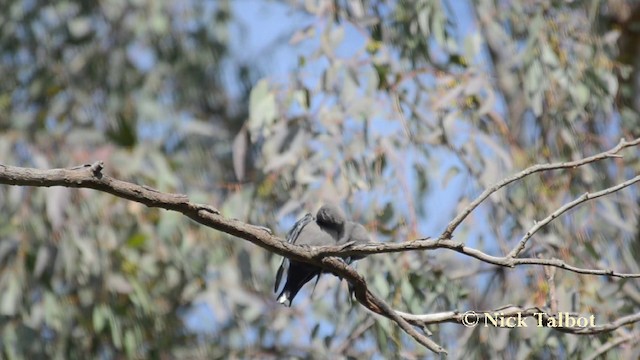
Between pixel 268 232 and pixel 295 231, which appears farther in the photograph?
pixel 295 231

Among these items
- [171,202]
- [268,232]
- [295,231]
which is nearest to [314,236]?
[295,231]

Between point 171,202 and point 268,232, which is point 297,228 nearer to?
point 268,232

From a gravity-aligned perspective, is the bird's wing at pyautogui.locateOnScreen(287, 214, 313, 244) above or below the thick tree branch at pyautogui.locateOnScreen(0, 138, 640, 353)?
above

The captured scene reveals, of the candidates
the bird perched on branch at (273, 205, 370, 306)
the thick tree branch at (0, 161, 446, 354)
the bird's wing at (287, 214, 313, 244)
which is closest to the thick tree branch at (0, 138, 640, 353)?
the thick tree branch at (0, 161, 446, 354)

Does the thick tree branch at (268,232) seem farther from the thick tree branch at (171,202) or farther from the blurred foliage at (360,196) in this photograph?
the blurred foliage at (360,196)

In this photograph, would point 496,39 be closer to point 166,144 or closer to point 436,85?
point 436,85

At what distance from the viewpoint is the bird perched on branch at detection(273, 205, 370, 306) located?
3156mm

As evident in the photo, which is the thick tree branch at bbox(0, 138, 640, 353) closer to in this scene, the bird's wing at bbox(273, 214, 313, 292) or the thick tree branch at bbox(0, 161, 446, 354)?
the thick tree branch at bbox(0, 161, 446, 354)

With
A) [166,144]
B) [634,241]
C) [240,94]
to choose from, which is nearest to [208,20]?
[240,94]

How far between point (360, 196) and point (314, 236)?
0.78 meters

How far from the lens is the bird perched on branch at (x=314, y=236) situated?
316 centimetres

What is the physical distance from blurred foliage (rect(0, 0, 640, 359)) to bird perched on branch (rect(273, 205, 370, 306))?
0.46 metres

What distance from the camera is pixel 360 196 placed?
157 inches

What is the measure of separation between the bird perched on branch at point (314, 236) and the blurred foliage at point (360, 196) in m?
0.46
